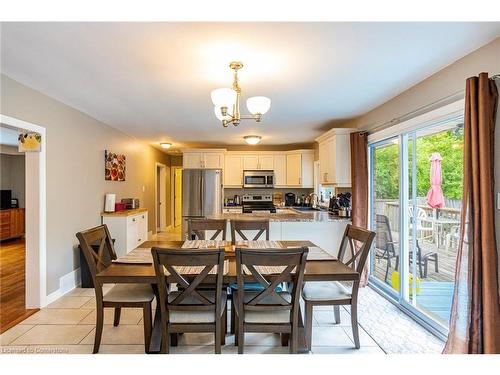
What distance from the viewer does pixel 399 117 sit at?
3238 mm

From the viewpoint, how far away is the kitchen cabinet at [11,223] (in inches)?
266

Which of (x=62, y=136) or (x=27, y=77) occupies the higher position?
(x=27, y=77)

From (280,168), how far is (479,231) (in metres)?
5.24

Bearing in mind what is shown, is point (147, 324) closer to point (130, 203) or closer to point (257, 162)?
point (130, 203)

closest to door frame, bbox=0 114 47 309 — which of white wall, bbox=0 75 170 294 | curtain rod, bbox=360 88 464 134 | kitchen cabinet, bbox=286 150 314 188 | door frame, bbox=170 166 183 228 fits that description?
white wall, bbox=0 75 170 294

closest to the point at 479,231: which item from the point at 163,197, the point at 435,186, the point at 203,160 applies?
the point at 435,186

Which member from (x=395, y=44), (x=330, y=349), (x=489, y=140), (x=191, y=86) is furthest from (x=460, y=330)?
(x=191, y=86)

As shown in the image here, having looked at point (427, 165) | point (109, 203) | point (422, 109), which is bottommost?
point (109, 203)

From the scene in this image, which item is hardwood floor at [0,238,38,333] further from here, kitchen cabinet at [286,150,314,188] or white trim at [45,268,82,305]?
kitchen cabinet at [286,150,314,188]

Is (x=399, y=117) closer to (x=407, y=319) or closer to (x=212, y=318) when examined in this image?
(x=407, y=319)

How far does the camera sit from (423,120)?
2.80 meters

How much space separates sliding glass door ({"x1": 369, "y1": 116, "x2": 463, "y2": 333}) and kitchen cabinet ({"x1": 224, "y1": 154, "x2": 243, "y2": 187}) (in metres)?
3.69

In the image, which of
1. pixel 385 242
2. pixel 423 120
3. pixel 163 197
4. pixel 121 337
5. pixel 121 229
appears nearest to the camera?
pixel 121 337

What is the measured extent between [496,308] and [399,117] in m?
2.06
